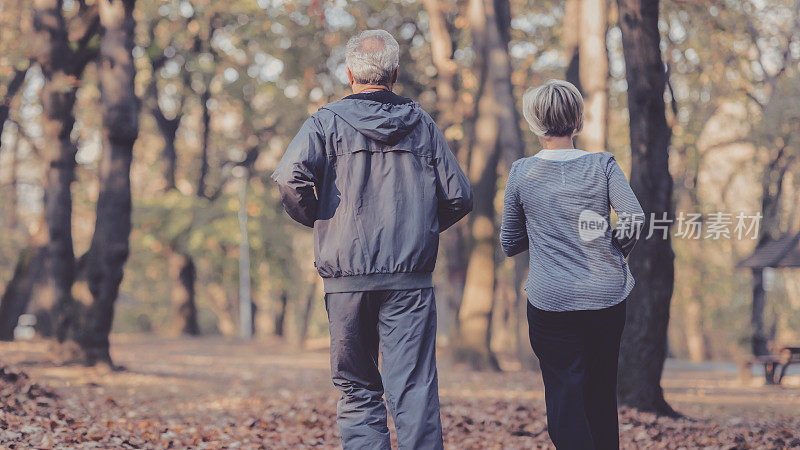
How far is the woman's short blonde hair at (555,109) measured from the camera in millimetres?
4414

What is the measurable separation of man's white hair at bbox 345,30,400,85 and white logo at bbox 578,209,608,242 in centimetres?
114

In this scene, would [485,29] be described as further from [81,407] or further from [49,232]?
[81,407]

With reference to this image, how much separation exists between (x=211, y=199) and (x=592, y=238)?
3006cm

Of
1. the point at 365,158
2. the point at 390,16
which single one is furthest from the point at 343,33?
the point at 365,158

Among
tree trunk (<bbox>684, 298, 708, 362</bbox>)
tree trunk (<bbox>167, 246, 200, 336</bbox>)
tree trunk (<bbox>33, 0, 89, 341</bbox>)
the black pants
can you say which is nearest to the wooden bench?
tree trunk (<bbox>33, 0, 89, 341</bbox>)

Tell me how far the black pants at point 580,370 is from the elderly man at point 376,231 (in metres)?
0.53

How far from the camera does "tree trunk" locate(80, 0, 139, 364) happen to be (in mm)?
13578

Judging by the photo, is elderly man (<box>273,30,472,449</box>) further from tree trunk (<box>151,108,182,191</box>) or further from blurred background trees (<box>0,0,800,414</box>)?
tree trunk (<box>151,108,182,191</box>)

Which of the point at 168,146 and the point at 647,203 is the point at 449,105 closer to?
the point at 647,203

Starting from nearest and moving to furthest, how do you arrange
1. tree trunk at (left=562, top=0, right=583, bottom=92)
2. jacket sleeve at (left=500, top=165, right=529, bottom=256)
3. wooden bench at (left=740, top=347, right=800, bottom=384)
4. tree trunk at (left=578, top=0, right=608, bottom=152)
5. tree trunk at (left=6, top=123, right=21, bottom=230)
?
jacket sleeve at (left=500, top=165, right=529, bottom=256), tree trunk at (left=578, top=0, right=608, bottom=152), tree trunk at (left=562, top=0, right=583, bottom=92), wooden bench at (left=740, top=347, right=800, bottom=384), tree trunk at (left=6, top=123, right=21, bottom=230)

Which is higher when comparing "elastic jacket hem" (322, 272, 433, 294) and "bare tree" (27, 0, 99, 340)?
"bare tree" (27, 0, 99, 340)

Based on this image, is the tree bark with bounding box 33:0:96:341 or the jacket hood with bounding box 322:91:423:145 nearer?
the jacket hood with bounding box 322:91:423:145

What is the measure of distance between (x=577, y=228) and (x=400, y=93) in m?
20.3

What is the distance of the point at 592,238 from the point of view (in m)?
4.32
